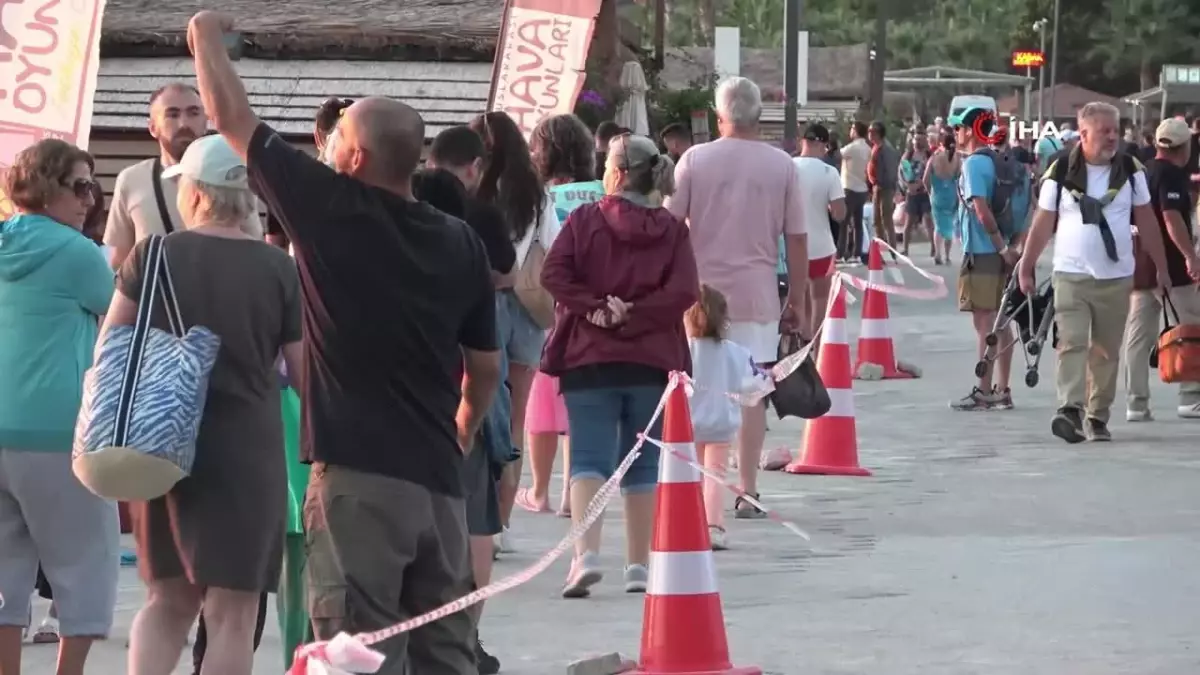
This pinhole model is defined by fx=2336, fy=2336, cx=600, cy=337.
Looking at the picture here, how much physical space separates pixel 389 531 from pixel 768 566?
14.4 ft

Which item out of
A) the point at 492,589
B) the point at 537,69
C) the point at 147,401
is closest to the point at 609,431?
the point at 492,589

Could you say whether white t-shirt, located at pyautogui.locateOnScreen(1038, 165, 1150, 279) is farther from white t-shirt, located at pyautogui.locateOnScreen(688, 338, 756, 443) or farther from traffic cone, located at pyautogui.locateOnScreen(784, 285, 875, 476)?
white t-shirt, located at pyautogui.locateOnScreen(688, 338, 756, 443)

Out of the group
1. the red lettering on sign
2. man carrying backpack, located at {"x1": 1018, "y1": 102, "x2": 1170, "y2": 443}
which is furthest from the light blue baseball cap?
the red lettering on sign

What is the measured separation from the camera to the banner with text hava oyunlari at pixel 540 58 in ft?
48.7

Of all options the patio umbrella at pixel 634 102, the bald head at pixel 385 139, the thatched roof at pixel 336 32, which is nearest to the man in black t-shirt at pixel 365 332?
the bald head at pixel 385 139

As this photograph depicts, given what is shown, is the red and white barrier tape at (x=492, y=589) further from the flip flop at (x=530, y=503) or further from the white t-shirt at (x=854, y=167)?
the white t-shirt at (x=854, y=167)

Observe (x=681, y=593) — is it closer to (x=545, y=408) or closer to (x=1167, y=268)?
(x=545, y=408)

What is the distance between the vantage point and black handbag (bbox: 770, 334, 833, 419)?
11047 millimetres

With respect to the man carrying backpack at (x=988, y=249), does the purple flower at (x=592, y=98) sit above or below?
above

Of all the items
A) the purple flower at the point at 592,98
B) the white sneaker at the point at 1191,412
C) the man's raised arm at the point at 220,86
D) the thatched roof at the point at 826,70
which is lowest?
the white sneaker at the point at 1191,412

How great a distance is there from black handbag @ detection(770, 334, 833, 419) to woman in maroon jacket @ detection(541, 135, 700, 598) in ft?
7.77

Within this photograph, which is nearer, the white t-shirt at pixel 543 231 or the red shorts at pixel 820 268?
the white t-shirt at pixel 543 231

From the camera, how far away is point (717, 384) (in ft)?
33.3

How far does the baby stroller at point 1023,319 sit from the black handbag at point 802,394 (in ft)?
12.3
